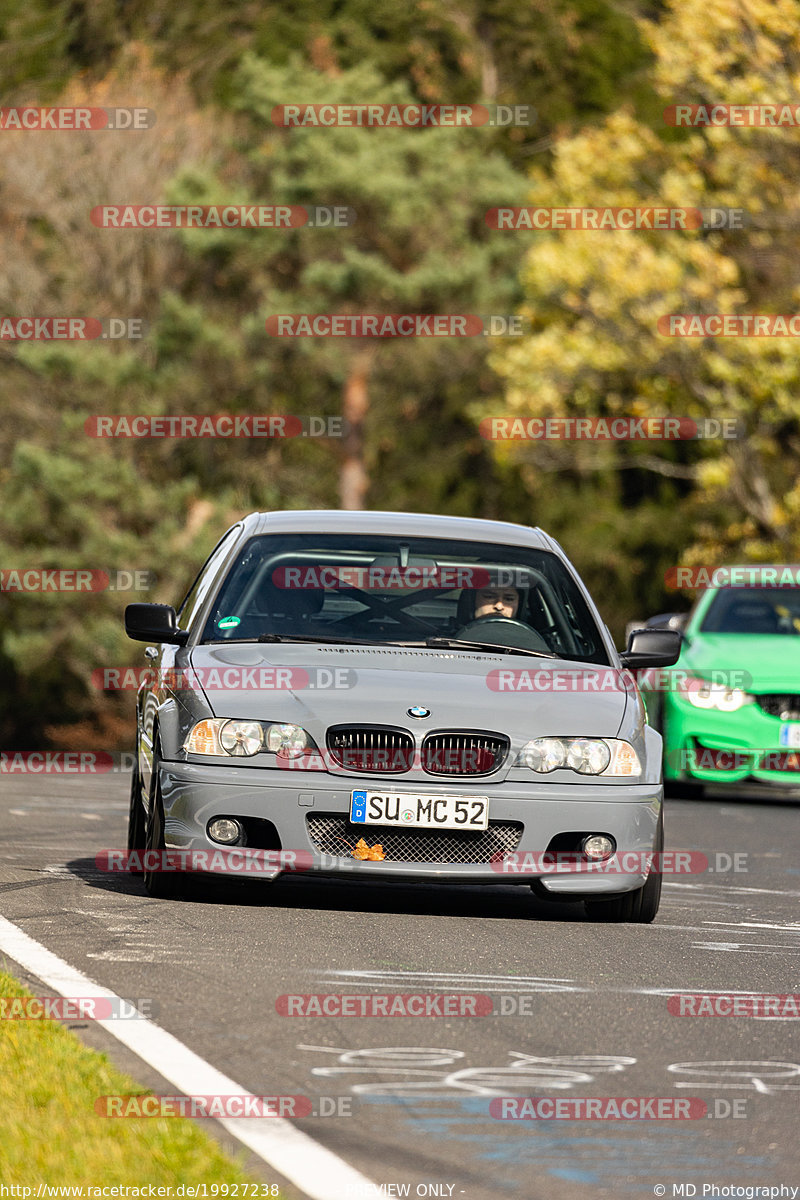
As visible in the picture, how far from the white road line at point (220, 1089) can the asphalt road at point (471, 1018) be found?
0.05 meters

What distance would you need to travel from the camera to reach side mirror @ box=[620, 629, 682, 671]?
9.55m

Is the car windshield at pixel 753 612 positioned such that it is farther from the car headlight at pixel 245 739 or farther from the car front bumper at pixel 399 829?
the car headlight at pixel 245 739

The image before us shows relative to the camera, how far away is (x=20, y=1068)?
5.41m

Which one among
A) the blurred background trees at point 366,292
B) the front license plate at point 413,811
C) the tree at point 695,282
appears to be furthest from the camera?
the blurred background trees at point 366,292

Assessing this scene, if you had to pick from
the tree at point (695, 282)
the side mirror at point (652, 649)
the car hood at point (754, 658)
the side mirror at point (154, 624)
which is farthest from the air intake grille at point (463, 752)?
the tree at point (695, 282)

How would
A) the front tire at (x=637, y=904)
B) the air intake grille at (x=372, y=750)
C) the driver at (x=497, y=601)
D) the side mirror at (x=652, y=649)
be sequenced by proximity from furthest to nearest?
the driver at (x=497, y=601) → the side mirror at (x=652, y=649) → the front tire at (x=637, y=904) → the air intake grille at (x=372, y=750)

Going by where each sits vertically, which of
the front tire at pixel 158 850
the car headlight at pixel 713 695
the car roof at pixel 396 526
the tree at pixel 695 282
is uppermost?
the tree at pixel 695 282

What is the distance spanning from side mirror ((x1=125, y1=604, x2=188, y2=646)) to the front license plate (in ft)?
4.59

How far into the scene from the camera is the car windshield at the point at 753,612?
17.5 meters

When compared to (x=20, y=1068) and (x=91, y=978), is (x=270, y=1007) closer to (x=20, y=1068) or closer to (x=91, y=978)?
(x=91, y=978)

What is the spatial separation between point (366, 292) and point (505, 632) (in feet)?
109

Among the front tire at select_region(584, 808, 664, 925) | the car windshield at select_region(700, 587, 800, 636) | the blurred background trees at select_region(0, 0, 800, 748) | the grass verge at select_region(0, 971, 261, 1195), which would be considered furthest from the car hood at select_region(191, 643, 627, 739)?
the blurred background trees at select_region(0, 0, 800, 748)

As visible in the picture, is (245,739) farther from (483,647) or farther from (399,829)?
(483,647)

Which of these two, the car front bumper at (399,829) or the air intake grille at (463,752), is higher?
the air intake grille at (463,752)
